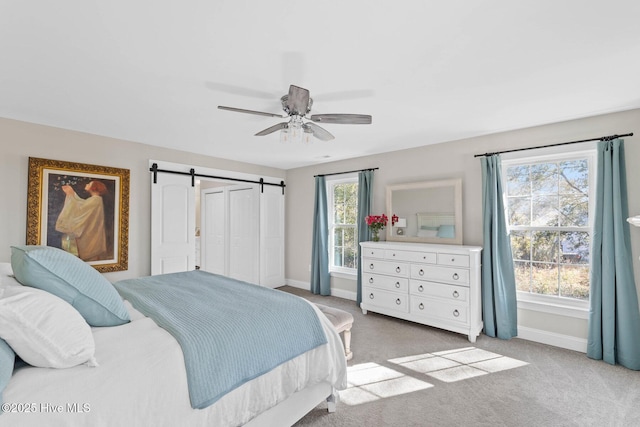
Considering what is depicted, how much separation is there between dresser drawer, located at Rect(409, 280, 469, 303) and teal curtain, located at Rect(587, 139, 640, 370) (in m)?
1.12

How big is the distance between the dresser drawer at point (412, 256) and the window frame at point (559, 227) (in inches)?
37.1

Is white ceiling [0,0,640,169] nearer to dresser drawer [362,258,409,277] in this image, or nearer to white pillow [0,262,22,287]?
white pillow [0,262,22,287]

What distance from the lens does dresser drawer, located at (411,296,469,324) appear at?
3.31 metres

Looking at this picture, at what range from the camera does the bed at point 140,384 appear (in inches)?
40.3

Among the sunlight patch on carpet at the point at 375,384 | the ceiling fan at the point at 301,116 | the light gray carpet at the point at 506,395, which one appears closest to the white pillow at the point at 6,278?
the ceiling fan at the point at 301,116

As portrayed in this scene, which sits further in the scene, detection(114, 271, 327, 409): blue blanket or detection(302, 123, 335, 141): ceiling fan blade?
detection(302, 123, 335, 141): ceiling fan blade

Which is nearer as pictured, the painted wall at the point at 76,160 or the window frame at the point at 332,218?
the painted wall at the point at 76,160

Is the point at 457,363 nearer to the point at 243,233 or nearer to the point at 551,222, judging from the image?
the point at 551,222

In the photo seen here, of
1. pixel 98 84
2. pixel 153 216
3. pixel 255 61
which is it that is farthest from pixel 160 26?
pixel 153 216

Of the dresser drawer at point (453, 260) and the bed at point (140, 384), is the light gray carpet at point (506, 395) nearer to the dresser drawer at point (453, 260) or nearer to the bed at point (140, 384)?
the bed at point (140, 384)

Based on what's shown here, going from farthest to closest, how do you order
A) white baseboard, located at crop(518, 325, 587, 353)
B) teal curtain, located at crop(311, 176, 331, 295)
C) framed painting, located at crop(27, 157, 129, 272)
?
teal curtain, located at crop(311, 176, 331, 295) < framed painting, located at crop(27, 157, 129, 272) < white baseboard, located at crop(518, 325, 587, 353)

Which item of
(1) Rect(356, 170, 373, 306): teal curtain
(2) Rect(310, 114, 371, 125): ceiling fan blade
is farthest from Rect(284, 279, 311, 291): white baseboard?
(2) Rect(310, 114, 371, 125): ceiling fan blade

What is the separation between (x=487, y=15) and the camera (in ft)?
→ 5.04

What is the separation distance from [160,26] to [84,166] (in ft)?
8.79
